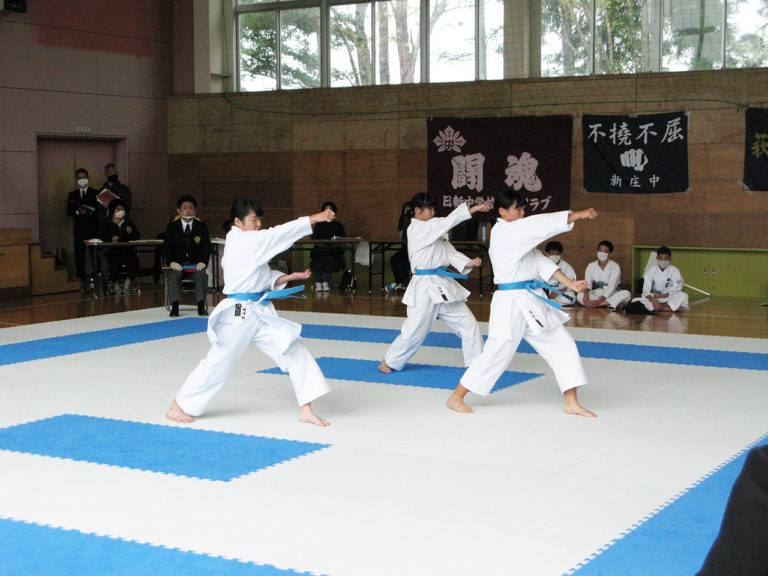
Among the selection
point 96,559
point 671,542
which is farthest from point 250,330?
point 671,542

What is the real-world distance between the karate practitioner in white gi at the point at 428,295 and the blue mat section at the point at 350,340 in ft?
4.38

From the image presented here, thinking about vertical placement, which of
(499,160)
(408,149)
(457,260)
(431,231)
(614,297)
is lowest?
(614,297)

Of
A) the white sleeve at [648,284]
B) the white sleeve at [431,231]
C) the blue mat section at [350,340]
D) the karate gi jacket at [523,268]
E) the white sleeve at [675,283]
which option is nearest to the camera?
the karate gi jacket at [523,268]

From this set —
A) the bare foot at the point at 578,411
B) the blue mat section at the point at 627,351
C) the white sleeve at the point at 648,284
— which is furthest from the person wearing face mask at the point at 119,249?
the bare foot at the point at 578,411

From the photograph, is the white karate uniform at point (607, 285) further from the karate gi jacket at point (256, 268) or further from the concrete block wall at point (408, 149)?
the karate gi jacket at point (256, 268)

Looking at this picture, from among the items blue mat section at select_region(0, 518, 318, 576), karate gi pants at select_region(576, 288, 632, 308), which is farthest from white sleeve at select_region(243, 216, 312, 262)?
karate gi pants at select_region(576, 288, 632, 308)

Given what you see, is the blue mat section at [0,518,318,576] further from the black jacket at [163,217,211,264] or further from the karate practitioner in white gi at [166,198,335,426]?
the black jacket at [163,217,211,264]

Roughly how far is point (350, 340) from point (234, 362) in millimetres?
3317

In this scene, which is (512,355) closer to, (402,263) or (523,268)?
(523,268)

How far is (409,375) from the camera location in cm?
673

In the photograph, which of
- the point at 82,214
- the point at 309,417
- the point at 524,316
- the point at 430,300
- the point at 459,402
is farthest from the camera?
the point at 82,214

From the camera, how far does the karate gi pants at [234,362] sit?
514 centimetres

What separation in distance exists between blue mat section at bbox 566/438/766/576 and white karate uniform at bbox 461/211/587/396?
1.54m

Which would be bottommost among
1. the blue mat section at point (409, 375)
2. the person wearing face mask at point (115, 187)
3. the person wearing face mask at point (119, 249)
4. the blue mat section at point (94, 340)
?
the blue mat section at point (409, 375)
